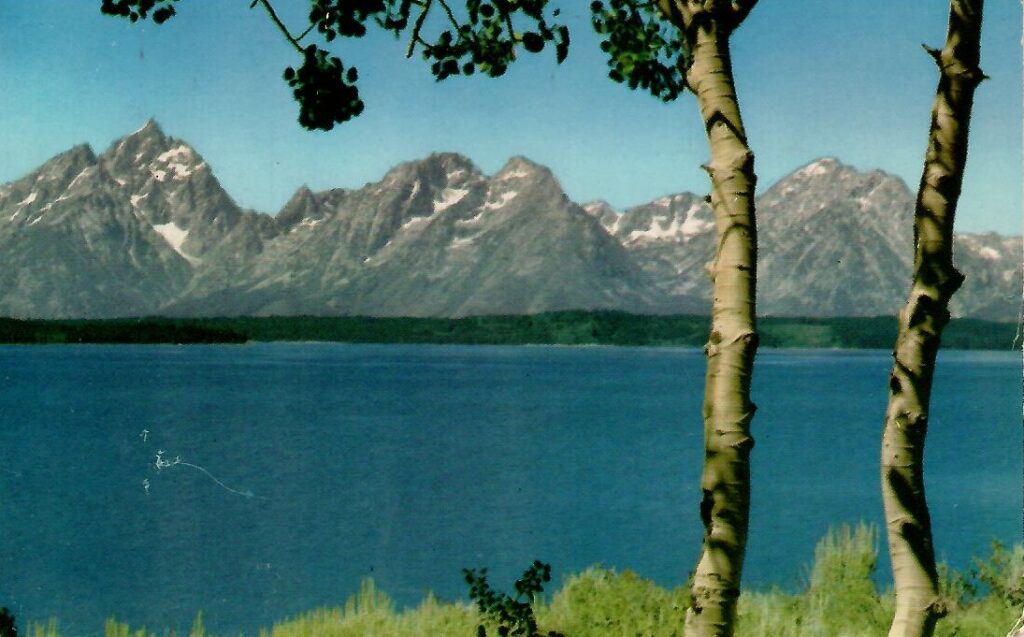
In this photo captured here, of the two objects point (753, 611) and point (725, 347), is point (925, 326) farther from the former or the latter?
point (753, 611)

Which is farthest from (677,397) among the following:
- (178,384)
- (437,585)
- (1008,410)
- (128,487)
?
(437,585)

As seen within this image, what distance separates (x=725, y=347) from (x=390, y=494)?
46.7 m

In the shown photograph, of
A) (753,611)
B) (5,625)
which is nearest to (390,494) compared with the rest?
(753,611)

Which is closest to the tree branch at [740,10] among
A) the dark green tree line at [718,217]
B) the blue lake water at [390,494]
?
the dark green tree line at [718,217]

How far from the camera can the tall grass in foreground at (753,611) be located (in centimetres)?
1112

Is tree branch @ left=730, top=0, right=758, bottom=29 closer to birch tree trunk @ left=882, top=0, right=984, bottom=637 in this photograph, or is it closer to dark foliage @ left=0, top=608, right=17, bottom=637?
birch tree trunk @ left=882, top=0, right=984, bottom=637

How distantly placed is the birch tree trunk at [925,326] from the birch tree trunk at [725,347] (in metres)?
0.72

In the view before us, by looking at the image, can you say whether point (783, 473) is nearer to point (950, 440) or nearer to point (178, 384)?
point (950, 440)

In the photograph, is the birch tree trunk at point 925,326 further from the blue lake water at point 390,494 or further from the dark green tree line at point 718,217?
the blue lake water at point 390,494

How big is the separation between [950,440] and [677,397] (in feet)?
145

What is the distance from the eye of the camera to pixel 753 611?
1198cm

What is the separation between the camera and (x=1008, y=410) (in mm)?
111125

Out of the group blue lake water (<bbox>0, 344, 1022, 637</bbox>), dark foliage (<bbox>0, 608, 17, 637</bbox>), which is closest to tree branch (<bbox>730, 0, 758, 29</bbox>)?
dark foliage (<bbox>0, 608, 17, 637</bbox>)

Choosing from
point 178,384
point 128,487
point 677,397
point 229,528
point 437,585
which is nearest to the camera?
point 437,585
